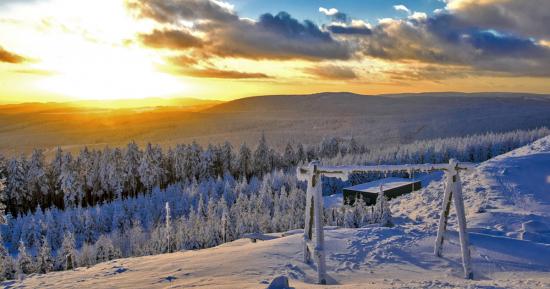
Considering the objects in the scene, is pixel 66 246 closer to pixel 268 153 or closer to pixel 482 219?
pixel 482 219

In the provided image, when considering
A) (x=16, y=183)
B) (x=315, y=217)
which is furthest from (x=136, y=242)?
(x=315, y=217)

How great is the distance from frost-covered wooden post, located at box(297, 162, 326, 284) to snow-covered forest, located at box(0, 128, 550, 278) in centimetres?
2393

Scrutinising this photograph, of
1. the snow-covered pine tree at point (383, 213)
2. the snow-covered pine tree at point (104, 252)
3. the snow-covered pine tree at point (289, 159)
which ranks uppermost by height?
the snow-covered pine tree at point (383, 213)

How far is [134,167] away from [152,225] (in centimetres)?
2521

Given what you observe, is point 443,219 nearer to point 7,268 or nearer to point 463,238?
point 463,238

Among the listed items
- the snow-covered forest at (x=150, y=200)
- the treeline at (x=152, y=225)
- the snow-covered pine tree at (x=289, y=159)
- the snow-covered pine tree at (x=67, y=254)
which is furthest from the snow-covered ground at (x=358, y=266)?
the snow-covered pine tree at (x=289, y=159)

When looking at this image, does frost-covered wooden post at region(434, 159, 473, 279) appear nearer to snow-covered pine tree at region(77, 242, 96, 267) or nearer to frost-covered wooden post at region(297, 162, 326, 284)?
frost-covered wooden post at region(297, 162, 326, 284)

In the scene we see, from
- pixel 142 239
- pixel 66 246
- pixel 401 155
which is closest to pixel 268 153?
pixel 401 155

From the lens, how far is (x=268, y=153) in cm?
10050

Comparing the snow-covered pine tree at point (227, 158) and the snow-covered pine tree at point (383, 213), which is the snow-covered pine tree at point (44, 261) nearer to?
the snow-covered pine tree at point (383, 213)

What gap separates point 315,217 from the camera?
15.6 meters

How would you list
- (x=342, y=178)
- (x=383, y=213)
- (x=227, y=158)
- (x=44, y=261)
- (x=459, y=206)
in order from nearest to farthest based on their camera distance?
1. (x=342, y=178)
2. (x=459, y=206)
3. (x=383, y=213)
4. (x=44, y=261)
5. (x=227, y=158)

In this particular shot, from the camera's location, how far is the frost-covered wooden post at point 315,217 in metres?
14.8

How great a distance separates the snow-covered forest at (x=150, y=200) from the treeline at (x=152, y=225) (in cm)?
15
